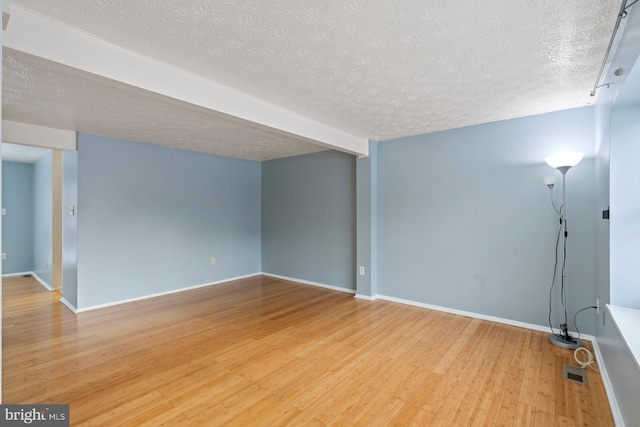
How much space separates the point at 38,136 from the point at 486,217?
18.1 ft

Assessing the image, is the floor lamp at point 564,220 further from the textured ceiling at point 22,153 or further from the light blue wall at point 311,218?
the textured ceiling at point 22,153

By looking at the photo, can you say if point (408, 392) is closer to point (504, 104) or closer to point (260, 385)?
point (260, 385)

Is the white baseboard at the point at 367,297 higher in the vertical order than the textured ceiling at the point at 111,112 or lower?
lower

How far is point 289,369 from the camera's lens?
2.77 metres

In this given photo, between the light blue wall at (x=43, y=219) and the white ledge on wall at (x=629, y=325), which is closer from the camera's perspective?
the white ledge on wall at (x=629, y=325)

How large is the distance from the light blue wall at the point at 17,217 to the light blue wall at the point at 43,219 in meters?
0.18

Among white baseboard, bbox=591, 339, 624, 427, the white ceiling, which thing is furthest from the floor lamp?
the white ceiling

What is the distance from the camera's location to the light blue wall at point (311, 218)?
5.28 meters

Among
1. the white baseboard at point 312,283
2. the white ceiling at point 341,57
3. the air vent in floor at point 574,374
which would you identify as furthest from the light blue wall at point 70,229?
the air vent in floor at point 574,374

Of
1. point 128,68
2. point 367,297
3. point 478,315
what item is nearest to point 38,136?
point 128,68

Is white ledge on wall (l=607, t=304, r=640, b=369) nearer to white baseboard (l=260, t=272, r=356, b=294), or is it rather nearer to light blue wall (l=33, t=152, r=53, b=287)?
white baseboard (l=260, t=272, r=356, b=294)

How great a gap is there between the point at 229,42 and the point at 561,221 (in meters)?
3.59

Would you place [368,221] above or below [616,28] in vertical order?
below

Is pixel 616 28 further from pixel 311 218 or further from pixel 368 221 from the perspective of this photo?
pixel 311 218
